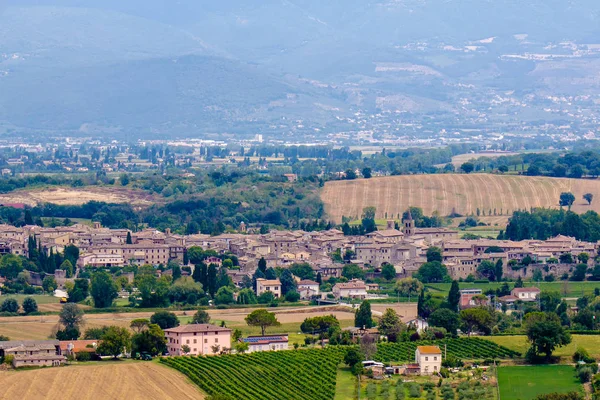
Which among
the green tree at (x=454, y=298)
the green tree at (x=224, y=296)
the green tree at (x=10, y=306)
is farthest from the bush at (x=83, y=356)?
the green tree at (x=454, y=298)

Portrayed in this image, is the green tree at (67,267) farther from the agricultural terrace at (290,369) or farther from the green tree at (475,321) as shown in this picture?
the agricultural terrace at (290,369)

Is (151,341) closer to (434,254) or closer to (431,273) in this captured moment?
(431,273)

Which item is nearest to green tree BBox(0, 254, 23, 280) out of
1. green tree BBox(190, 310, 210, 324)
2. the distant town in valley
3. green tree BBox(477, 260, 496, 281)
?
the distant town in valley

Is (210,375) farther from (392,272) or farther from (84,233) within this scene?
(84,233)

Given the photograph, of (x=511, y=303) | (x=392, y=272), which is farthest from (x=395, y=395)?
(x=392, y=272)

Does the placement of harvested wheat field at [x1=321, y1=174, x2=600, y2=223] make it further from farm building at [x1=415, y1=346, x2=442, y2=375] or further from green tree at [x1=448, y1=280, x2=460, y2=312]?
farm building at [x1=415, y1=346, x2=442, y2=375]

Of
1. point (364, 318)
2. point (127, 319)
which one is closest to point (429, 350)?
point (364, 318)
